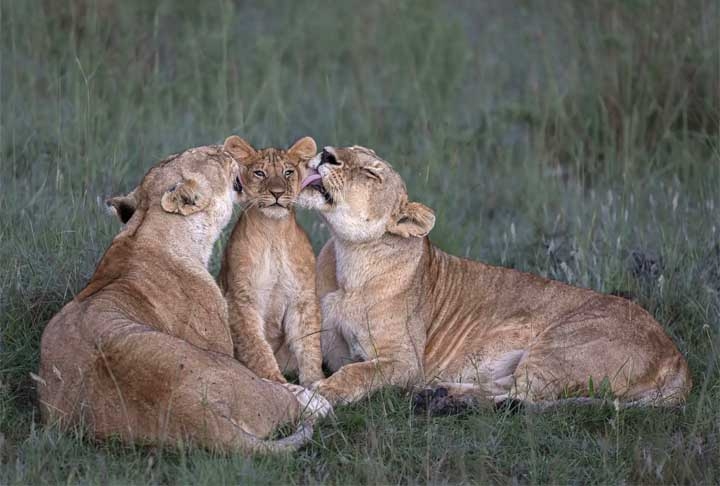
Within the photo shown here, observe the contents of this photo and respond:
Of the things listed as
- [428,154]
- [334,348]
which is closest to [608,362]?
[334,348]

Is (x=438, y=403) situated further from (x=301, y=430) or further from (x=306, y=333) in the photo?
(x=301, y=430)

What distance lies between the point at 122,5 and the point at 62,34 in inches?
29.9

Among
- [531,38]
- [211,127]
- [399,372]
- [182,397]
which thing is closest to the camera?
[182,397]

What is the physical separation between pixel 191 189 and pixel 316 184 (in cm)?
57

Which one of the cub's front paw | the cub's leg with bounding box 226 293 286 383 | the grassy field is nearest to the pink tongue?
the cub's leg with bounding box 226 293 286 383

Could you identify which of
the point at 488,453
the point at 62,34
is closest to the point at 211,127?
the point at 62,34

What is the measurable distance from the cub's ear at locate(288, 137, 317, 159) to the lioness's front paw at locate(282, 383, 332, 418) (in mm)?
1141

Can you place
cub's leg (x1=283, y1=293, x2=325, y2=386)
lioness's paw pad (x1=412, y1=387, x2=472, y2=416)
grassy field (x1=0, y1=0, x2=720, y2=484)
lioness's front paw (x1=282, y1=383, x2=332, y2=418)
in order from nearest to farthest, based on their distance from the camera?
grassy field (x1=0, y1=0, x2=720, y2=484) < lioness's front paw (x1=282, y1=383, x2=332, y2=418) < lioness's paw pad (x1=412, y1=387, x2=472, y2=416) < cub's leg (x1=283, y1=293, x2=325, y2=386)

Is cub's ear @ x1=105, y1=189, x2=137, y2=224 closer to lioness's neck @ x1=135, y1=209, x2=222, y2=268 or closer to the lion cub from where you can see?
lioness's neck @ x1=135, y1=209, x2=222, y2=268

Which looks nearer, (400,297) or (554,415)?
(554,415)

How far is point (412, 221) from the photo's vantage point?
5855 mm

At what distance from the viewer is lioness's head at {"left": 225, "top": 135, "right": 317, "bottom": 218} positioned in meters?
5.52

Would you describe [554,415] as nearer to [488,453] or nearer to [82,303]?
[488,453]

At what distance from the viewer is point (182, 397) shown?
4441 mm
